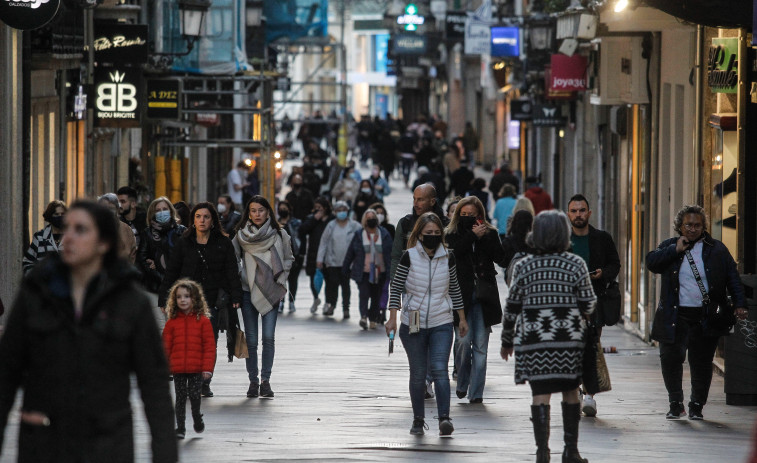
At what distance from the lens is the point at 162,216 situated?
1462 centimetres

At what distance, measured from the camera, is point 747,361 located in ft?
41.8

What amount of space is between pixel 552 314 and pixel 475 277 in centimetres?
392

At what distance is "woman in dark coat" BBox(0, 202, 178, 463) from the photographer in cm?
555

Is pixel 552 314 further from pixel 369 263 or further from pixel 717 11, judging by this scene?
pixel 369 263

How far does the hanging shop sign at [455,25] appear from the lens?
50.4 m

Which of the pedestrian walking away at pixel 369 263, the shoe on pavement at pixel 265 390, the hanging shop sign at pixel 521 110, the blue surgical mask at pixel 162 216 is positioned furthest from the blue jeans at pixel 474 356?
the hanging shop sign at pixel 521 110

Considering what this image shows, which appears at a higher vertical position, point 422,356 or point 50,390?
point 50,390

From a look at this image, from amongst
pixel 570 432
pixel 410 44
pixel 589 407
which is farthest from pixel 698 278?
pixel 410 44

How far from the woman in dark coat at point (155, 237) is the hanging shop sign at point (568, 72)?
48.5 feet

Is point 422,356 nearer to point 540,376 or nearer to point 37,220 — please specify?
point 540,376

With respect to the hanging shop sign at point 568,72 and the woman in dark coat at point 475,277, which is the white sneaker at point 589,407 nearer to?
the woman in dark coat at point 475,277

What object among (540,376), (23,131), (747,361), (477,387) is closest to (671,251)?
(747,361)

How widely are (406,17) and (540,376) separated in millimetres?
43439

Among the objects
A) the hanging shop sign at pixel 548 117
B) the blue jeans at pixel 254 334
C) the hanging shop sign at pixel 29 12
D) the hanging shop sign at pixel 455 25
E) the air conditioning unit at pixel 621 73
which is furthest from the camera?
the hanging shop sign at pixel 455 25
